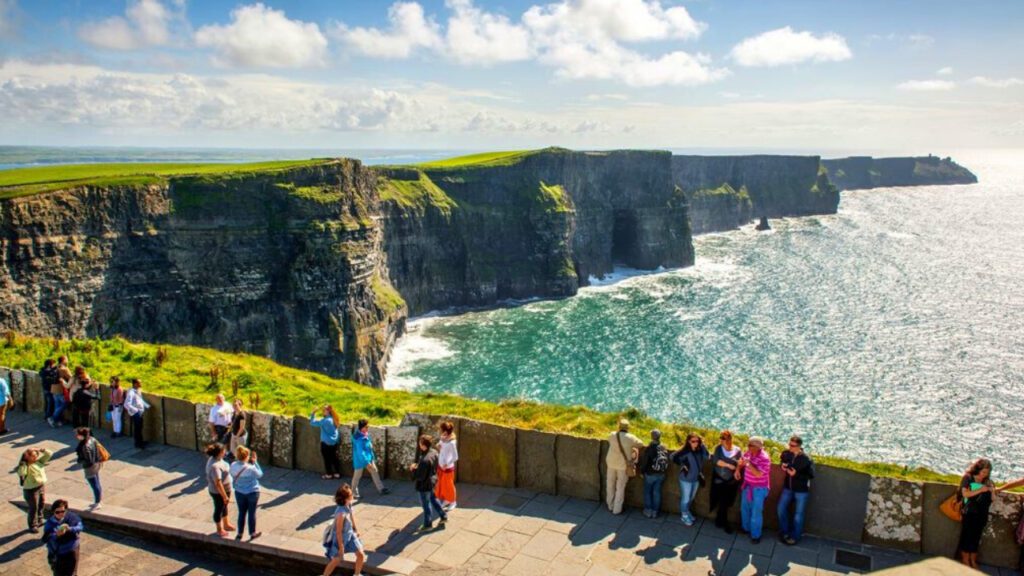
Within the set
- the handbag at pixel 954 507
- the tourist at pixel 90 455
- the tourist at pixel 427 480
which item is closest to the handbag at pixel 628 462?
the tourist at pixel 427 480

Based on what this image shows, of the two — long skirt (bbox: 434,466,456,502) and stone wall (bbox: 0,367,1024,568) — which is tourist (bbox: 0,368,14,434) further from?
long skirt (bbox: 434,466,456,502)

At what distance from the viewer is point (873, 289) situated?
111 m

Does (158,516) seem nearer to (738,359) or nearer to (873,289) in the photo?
(738,359)

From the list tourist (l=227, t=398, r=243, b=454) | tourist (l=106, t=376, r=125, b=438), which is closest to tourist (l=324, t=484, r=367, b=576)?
tourist (l=227, t=398, r=243, b=454)

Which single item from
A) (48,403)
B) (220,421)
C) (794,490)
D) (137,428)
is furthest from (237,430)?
(794,490)

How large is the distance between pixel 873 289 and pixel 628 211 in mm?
48461

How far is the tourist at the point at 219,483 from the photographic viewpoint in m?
15.2

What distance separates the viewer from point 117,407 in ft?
69.4

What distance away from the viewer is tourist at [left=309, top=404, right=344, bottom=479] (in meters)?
17.7

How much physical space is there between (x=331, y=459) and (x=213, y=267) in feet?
176

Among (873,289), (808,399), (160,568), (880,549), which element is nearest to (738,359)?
(808,399)

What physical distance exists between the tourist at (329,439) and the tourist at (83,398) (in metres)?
8.12

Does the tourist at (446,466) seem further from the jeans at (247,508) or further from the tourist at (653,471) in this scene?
the tourist at (653,471)

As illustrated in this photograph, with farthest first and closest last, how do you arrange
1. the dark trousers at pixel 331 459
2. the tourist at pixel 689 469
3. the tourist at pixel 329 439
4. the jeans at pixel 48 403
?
1. the jeans at pixel 48 403
2. the dark trousers at pixel 331 459
3. the tourist at pixel 329 439
4. the tourist at pixel 689 469
